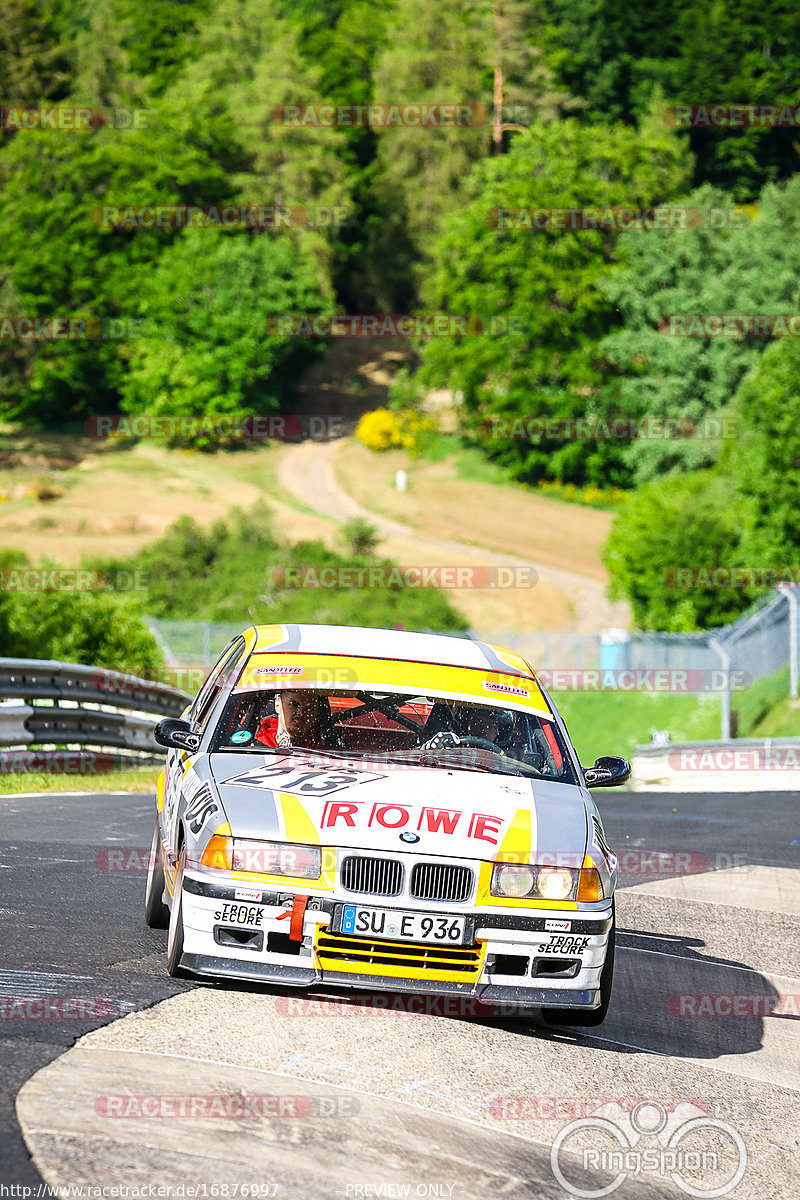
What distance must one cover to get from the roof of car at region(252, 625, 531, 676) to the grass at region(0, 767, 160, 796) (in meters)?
6.57

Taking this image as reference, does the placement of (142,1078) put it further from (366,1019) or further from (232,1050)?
(366,1019)

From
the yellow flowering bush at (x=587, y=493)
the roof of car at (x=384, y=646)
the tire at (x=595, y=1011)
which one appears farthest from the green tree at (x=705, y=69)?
the tire at (x=595, y=1011)

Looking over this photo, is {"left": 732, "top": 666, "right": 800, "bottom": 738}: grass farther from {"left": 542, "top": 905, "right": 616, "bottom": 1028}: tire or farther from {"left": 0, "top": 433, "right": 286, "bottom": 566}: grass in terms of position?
{"left": 0, "top": 433, "right": 286, "bottom": 566}: grass

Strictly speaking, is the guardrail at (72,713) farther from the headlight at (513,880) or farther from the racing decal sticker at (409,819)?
the headlight at (513,880)

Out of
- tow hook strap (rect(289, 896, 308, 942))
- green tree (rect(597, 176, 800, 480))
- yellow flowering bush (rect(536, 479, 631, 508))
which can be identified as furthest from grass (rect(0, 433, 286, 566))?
tow hook strap (rect(289, 896, 308, 942))

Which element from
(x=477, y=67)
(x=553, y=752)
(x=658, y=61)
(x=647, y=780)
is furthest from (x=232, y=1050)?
(x=658, y=61)

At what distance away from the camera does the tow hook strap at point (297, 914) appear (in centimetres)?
581

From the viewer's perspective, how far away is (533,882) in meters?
5.96

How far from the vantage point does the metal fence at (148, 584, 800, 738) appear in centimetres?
2696

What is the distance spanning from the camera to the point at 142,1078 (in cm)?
501

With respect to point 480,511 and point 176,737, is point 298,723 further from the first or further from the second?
point 480,511

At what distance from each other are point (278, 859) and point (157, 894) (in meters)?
→ 1.67

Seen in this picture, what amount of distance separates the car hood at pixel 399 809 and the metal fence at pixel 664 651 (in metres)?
19.2

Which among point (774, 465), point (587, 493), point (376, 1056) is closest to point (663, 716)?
point (774, 465)
